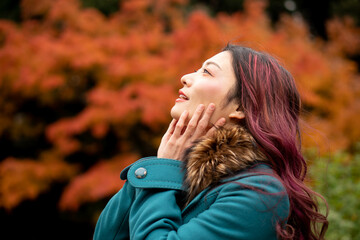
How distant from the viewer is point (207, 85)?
1537 millimetres

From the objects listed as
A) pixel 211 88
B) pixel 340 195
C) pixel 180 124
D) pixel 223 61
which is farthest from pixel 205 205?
pixel 340 195

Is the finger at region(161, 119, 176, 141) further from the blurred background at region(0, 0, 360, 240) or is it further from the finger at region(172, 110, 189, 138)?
the blurred background at region(0, 0, 360, 240)

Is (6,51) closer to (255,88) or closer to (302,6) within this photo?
(255,88)

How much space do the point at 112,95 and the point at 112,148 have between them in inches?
58.7

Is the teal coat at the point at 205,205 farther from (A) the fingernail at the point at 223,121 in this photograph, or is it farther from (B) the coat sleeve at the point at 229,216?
(A) the fingernail at the point at 223,121

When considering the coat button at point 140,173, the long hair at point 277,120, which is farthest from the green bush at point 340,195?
the coat button at point 140,173

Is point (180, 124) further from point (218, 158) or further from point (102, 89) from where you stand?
point (102, 89)

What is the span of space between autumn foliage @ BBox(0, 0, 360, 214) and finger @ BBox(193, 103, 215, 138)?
3.37 metres

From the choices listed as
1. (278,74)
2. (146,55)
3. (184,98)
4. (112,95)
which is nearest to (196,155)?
(184,98)

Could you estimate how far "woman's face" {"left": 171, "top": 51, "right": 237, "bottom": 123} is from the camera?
5.02 ft

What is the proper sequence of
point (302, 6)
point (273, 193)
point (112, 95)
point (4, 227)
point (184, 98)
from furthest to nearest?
point (302, 6) → point (4, 227) → point (112, 95) → point (184, 98) → point (273, 193)

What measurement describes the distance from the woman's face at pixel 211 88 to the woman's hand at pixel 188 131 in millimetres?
32

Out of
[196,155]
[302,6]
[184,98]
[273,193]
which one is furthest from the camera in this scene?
[302,6]

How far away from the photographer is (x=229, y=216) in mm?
1195
